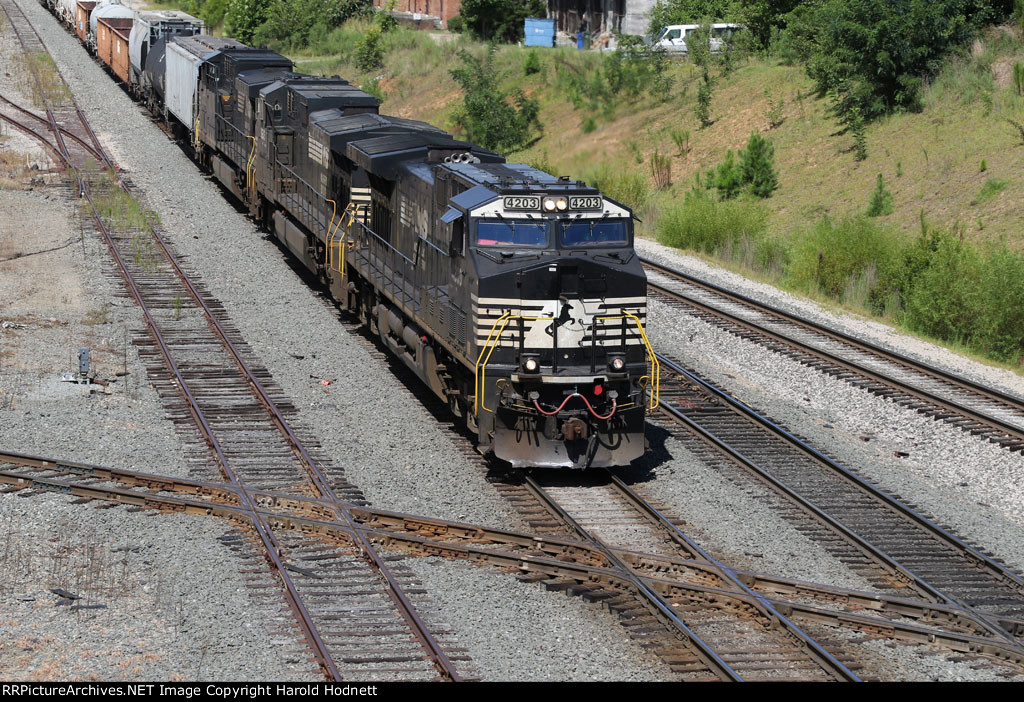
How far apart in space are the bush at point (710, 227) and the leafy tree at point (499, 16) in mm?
30522

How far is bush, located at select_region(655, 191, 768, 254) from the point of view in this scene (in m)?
29.7

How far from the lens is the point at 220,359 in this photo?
1880 cm

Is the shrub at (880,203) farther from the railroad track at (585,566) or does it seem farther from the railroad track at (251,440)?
the railroad track at (585,566)

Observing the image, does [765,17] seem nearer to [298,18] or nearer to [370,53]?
[370,53]

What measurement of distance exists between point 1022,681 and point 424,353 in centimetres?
868

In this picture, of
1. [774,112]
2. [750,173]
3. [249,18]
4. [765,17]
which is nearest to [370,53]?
[249,18]

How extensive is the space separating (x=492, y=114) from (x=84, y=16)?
25.8m

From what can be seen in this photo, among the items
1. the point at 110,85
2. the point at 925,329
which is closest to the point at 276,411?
the point at 925,329

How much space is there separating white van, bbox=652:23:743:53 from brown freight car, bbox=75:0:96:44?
27772 millimetres

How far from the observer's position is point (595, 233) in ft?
46.1

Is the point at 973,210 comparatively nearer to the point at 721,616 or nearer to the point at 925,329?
the point at 925,329

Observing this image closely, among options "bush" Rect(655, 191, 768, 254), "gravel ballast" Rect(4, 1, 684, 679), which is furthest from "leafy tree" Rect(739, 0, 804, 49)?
"gravel ballast" Rect(4, 1, 684, 679)

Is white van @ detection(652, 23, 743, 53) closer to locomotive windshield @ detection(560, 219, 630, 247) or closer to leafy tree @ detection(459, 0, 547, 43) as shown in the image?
leafy tree @ detection(459, 0, 547, 43)

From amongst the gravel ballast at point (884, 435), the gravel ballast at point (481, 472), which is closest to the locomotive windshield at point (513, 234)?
the gravel ballast at point (481, 472)
